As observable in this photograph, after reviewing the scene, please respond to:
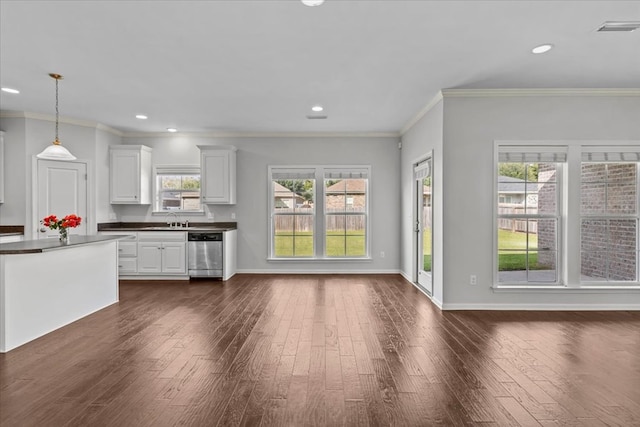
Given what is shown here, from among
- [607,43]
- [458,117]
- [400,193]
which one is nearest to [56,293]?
[458,117]

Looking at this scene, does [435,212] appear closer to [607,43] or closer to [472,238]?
[472,238]

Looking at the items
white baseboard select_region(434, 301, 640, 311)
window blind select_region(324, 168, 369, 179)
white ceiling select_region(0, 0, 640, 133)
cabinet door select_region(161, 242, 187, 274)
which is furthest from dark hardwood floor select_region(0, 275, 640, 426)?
window blind select_region(324, 168, 369, 179)

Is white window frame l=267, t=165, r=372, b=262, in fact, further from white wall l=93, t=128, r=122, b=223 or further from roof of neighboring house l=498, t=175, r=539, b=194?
white wall l=93, t=128, r=122, b=223

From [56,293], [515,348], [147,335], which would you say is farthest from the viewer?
[56,293]

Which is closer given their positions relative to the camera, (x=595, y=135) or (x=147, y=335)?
(x=147, y=335)

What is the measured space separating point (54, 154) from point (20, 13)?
1654 mm

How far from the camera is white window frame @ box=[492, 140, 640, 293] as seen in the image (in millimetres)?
4543

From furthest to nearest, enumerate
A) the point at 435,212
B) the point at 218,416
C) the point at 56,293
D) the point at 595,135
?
the point at 435,212
the point at 595,135
the point at 56,293
the point at 218,416

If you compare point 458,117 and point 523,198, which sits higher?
point 458,117

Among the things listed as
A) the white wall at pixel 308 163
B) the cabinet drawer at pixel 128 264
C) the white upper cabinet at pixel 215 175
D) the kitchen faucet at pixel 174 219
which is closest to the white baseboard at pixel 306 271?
the white wall at pixel 308 163

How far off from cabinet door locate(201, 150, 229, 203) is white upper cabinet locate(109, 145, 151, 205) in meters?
1.23

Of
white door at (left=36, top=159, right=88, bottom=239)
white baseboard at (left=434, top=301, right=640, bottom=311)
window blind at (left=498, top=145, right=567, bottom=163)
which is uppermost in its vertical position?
window blind at (left=498, top=145, right=567, bottom=163)

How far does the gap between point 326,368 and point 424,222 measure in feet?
11.5

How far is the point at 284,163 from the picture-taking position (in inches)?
279
